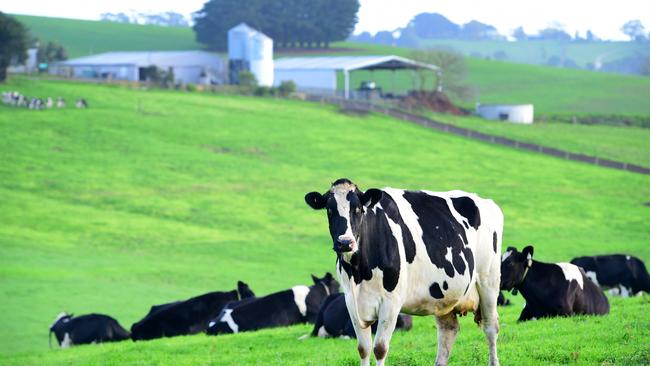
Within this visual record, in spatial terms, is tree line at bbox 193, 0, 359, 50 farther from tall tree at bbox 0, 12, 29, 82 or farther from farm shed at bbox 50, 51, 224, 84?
tall tree at bbox 0, 12, 29, 82

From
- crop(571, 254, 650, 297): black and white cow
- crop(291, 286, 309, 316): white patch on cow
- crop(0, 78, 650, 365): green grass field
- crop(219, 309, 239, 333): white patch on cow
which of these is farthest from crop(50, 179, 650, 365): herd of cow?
crop(571, 254, 650, 297): black and white cow

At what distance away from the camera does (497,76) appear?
155 meters

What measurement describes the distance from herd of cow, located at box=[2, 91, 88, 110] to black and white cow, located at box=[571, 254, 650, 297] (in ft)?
189

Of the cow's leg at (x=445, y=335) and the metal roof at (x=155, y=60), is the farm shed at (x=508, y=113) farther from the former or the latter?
the cow's leg at (x=445, y=335)

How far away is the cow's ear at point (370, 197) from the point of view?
40.0 feet

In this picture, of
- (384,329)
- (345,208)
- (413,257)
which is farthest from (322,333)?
(345,208)

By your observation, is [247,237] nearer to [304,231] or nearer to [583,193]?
[304,231]

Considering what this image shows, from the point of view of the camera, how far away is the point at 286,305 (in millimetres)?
23844

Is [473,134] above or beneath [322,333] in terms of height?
beneath

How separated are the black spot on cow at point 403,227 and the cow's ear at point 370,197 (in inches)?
19.0

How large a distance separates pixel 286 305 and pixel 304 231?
27722mm

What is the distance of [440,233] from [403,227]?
571 mm

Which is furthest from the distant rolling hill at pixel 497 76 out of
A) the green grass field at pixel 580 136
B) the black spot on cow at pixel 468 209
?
the black spot on cow at pixel 468 209

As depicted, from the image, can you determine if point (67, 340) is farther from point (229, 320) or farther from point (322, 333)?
point (322, 333)
